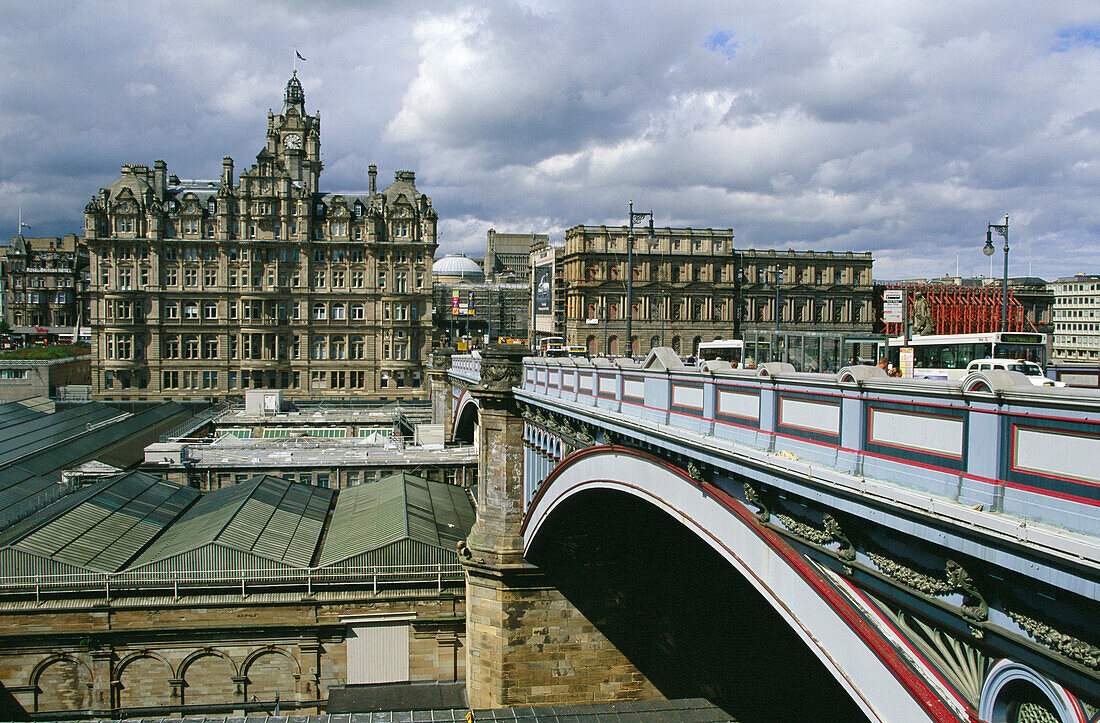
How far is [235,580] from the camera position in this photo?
30.0 meters

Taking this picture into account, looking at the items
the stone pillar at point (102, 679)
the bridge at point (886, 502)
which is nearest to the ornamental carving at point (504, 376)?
the bridge at point (886, 502)

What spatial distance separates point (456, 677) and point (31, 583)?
15045 millimetres

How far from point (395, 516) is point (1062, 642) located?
31.0 meters

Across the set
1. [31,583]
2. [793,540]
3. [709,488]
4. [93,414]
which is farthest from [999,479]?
[93,414]

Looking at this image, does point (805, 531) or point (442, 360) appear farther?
point (442, 360)

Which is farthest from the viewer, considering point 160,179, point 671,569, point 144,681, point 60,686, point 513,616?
point 160,179

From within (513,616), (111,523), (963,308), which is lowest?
(513,616)

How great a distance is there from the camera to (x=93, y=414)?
64188 mm

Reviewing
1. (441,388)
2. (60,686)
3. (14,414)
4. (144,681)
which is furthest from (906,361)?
(14,414)

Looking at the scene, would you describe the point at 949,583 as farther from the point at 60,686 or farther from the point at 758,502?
the point at 60,686

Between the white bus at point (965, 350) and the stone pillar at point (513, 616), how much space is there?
36.4ft

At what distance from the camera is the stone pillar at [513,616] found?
2458 centimetres

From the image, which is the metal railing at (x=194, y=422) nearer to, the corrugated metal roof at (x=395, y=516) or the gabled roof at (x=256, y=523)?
the gabled roof at (x=256, y=523)

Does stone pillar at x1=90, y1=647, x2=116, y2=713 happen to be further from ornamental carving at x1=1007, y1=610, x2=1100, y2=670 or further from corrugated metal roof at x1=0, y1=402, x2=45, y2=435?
corrugated metal roof at x1=0, y1=402, x2=45, y2=435
